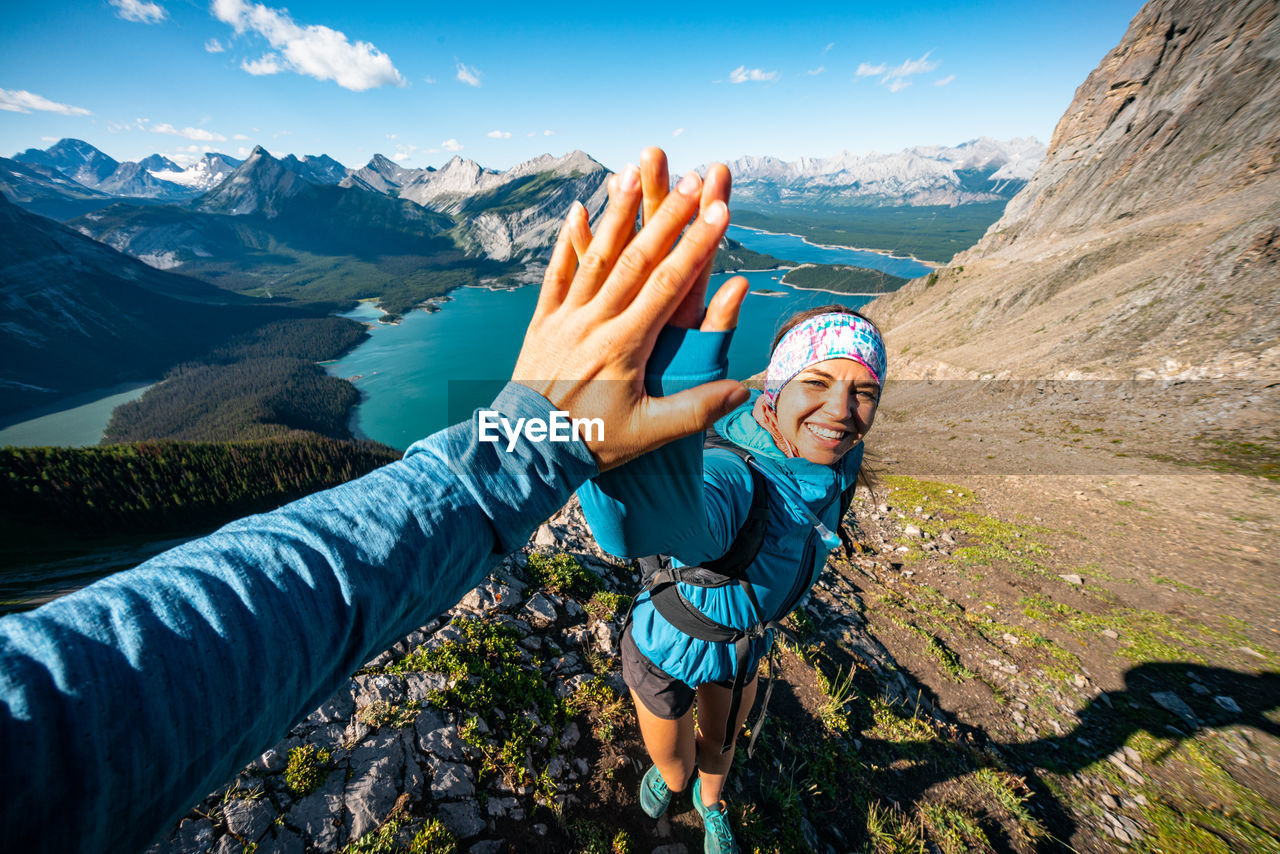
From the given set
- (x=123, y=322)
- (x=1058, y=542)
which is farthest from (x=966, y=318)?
(x=123, y=322)

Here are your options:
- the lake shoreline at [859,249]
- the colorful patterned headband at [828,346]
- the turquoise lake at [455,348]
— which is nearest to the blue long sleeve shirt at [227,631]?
the colorful patterned headband at [828,346]

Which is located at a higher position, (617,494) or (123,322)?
(617,494)

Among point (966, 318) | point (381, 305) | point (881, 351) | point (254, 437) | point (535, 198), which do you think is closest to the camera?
point (881, 351)

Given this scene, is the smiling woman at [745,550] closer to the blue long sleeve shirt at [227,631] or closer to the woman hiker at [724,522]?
the woman hiker at [724,522]

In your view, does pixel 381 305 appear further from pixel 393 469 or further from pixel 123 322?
pixel 393 469

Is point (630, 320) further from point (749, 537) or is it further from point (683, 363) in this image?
point (749, 537)

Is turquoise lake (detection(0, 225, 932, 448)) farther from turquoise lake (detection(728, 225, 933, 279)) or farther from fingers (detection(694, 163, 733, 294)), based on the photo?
fingers (detection(694, 163, 733, 294))

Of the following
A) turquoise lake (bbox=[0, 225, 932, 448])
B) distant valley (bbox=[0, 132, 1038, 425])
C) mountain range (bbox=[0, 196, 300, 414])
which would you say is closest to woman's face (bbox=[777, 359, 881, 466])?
turquoise lake (bbox=[0, 225, 932, 448])
